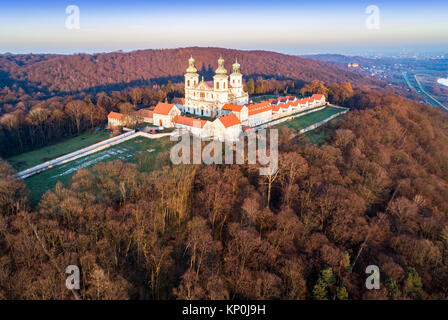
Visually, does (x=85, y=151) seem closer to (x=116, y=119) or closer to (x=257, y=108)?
(x=116, y=119)

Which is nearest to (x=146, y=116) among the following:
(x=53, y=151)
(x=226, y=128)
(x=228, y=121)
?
A: (x=53, y=151)

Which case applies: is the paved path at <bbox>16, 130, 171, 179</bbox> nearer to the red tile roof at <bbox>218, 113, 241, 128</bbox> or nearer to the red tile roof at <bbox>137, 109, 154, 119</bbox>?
the red tile roof at <bbox>137, 109, 154, 119</bbox>

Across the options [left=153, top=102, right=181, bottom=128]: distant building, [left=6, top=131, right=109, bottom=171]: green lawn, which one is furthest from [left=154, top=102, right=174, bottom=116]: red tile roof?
[left=6, top=131, right=109, bottom=171]: green lawn

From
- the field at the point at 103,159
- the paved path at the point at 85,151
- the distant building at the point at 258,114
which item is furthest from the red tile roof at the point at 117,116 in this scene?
the distant building at the point at 258,114

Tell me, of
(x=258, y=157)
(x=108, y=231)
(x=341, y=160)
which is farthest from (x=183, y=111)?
(x=108, y=231)
